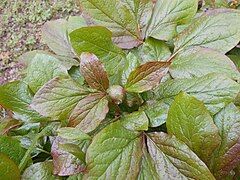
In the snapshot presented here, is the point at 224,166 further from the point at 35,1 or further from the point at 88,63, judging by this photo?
the point at 35,1

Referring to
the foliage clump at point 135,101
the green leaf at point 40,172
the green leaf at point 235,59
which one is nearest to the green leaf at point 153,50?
the foliage clump at point 135,101

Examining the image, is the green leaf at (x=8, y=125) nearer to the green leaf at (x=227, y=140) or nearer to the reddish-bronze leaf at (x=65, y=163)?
the reddish-bronze leaf at (x=65, y=163)

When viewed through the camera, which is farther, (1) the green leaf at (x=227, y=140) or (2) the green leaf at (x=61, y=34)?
(2) the green leaf at (x=61, y=34)

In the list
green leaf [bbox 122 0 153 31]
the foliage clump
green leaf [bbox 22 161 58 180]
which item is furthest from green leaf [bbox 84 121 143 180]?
green leaf [bbox 122 0 153 31]

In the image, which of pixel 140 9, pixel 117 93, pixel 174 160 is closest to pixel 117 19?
pixel 140 9

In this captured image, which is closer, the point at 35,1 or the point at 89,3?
the point at 89,3

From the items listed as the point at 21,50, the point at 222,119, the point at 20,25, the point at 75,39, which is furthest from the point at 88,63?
the point at 20,25
